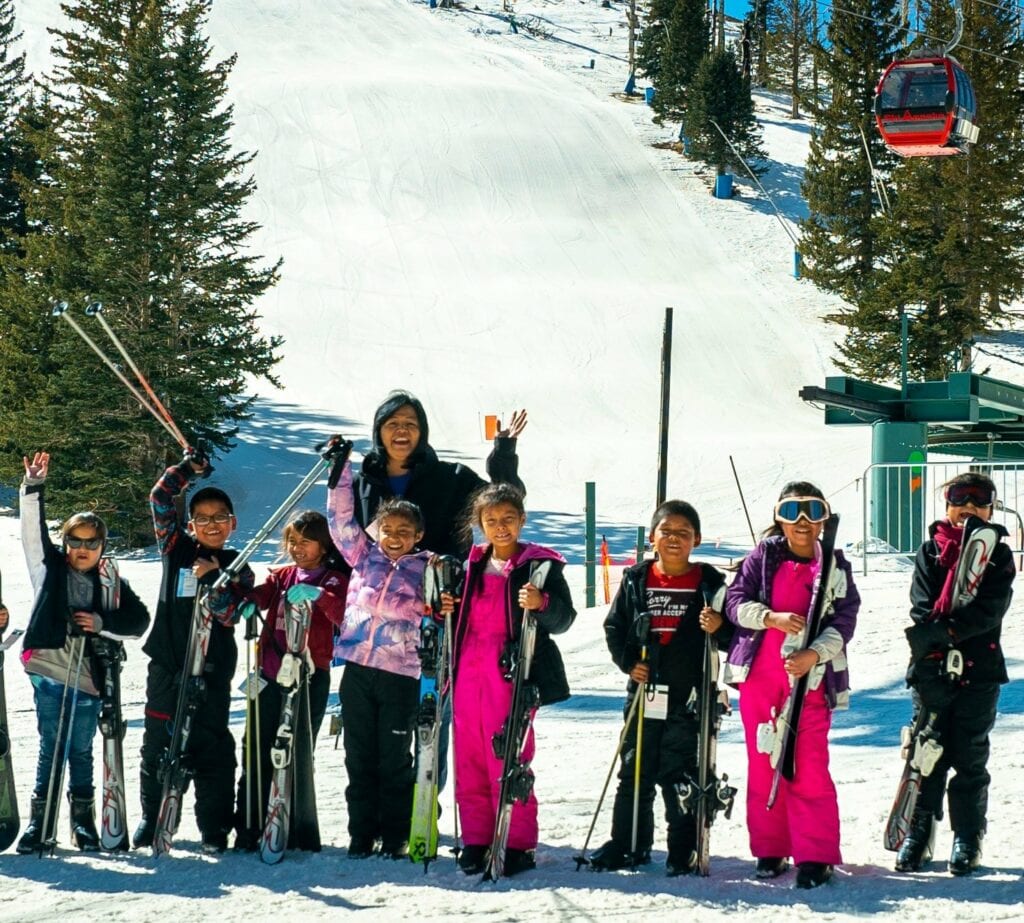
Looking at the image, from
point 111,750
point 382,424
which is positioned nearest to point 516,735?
point 382,424

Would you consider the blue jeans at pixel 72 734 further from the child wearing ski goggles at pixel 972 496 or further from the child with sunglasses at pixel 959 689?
the child wearing ski goggles at pixel 972 496

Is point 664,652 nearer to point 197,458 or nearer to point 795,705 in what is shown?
point 795,705

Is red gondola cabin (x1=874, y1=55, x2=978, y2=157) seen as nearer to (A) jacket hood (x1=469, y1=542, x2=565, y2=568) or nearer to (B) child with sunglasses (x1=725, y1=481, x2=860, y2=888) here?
(B) child with sunglasses (x1=725, y1=481, x2=860, y2=888)

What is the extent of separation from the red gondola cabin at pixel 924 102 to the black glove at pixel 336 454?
10.6 metres

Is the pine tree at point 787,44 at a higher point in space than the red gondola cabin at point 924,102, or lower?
higher

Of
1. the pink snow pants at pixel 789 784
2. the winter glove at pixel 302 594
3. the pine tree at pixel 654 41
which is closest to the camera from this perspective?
the pink snow pants at pixel 789 784

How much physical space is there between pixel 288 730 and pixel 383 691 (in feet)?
1.50

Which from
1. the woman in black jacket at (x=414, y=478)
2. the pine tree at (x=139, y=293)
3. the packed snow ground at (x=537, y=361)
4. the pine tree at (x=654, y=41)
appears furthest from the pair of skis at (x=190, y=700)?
the pine tree at (x=654, y=41)

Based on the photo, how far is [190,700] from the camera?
19.0ft

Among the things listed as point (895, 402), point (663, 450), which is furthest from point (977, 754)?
point (895, 402)

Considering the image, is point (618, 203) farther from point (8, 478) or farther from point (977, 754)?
point (977, 754)

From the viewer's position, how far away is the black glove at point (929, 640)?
521cm

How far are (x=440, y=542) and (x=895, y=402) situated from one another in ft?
37.0

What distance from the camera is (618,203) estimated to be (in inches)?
1871
